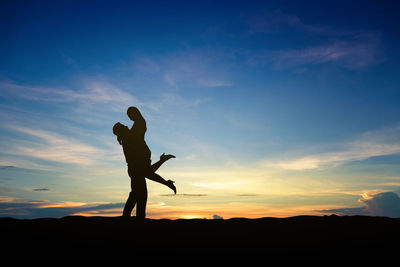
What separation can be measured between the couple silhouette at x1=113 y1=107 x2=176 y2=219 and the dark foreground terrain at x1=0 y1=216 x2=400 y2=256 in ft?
1.59

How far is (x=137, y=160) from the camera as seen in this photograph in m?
8.67

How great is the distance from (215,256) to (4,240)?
4056 millimetres

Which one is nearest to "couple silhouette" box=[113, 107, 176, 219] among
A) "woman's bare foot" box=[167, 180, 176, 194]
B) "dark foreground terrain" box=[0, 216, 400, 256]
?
"woman's bare foot" box=[167, 180, 176, 194]

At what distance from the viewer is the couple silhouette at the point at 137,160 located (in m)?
8.58

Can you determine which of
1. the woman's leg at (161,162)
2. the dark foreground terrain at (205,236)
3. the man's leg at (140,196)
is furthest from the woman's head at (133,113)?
the dark foreground terrain at (205,236)

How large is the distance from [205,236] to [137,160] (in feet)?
10.2

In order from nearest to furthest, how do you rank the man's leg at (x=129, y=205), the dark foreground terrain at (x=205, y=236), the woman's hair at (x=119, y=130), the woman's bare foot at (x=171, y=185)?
the dark foreground terrain at (x=205, y=236) < the man's leg at (x=129, y=205) < the woman's hair at (x=119, y=130) < the woman's bare foot at (x=171, y=185)

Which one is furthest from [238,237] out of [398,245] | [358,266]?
[398,245]

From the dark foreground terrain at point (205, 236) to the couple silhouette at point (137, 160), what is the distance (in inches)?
19.1

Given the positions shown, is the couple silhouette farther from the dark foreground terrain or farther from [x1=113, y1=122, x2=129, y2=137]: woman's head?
the dark foreground terrain

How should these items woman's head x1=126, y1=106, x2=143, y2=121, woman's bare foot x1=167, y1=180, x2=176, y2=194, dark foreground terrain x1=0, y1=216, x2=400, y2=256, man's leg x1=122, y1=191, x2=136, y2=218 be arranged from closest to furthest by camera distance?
dark foreground terrain x1=0, y1=216, x2=400, y2=256 → man's leg x1=122, y1=191, x2=136, y2=218 → woman's head x1=126, y1=106, x2=143, y2=121 → woman's bare foot x1=167, y1=180, x2=176, y2=194

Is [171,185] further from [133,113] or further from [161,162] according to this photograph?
[133,113]

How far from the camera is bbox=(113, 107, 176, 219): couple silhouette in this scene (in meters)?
8.58

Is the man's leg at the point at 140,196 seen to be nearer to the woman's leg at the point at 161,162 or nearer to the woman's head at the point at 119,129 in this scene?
the woman's leg at the point at 161,162
